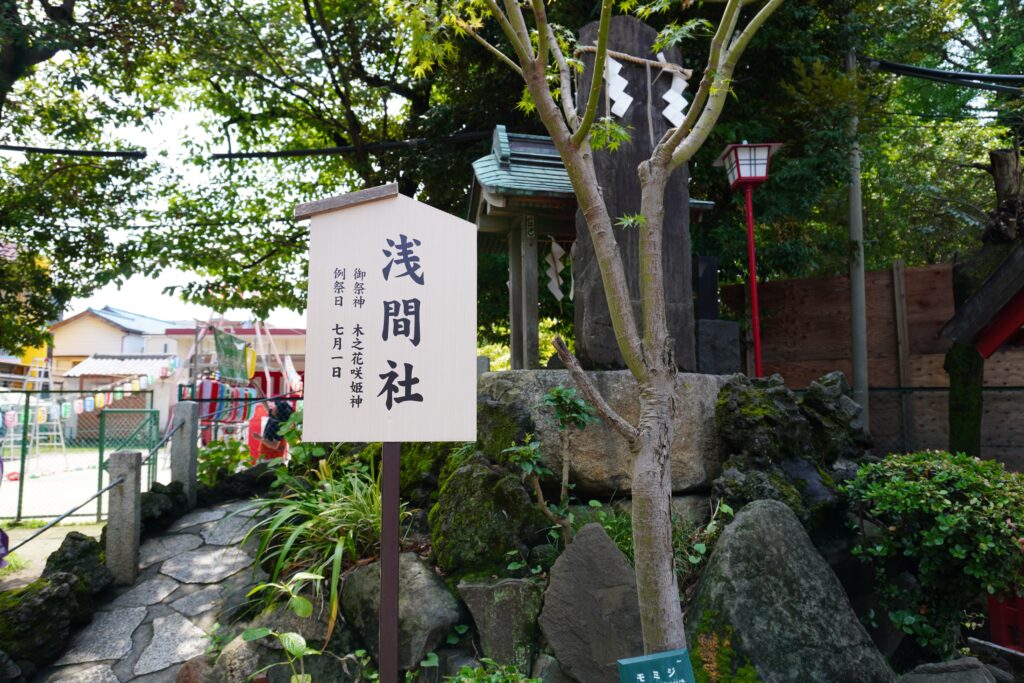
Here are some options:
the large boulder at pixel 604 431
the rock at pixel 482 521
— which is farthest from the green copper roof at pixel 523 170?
the rock at pixel 482 521

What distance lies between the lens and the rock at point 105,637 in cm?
488

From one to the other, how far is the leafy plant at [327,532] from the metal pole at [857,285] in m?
6.78

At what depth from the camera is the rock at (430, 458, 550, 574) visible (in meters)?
4.61

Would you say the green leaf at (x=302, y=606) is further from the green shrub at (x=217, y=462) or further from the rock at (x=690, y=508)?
the green shrub at (x=217, y=462)

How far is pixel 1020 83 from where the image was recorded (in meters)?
9.05

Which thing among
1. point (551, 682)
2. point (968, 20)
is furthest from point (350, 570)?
point (968, 20)

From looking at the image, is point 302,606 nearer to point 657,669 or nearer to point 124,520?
point 657,669

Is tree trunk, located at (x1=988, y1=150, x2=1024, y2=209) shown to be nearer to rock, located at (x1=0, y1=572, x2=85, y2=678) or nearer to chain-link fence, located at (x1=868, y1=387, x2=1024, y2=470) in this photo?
chain-link fence, located at (x1=868, y1=387, x2=1024, y2=470)

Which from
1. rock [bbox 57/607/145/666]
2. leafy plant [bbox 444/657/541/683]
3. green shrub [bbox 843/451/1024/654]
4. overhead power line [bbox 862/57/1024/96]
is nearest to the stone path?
rock [bbox 57/607/145/666]

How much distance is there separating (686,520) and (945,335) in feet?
8.38

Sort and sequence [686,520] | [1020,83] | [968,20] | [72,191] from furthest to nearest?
[968,20], [72,191], [1020,83], [686,520]

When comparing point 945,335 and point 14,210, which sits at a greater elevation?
point 14,210

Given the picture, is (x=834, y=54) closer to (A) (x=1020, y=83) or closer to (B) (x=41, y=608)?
(A) (x=1020, y=83)

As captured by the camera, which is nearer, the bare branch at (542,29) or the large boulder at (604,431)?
the bare branch at (542,29)
